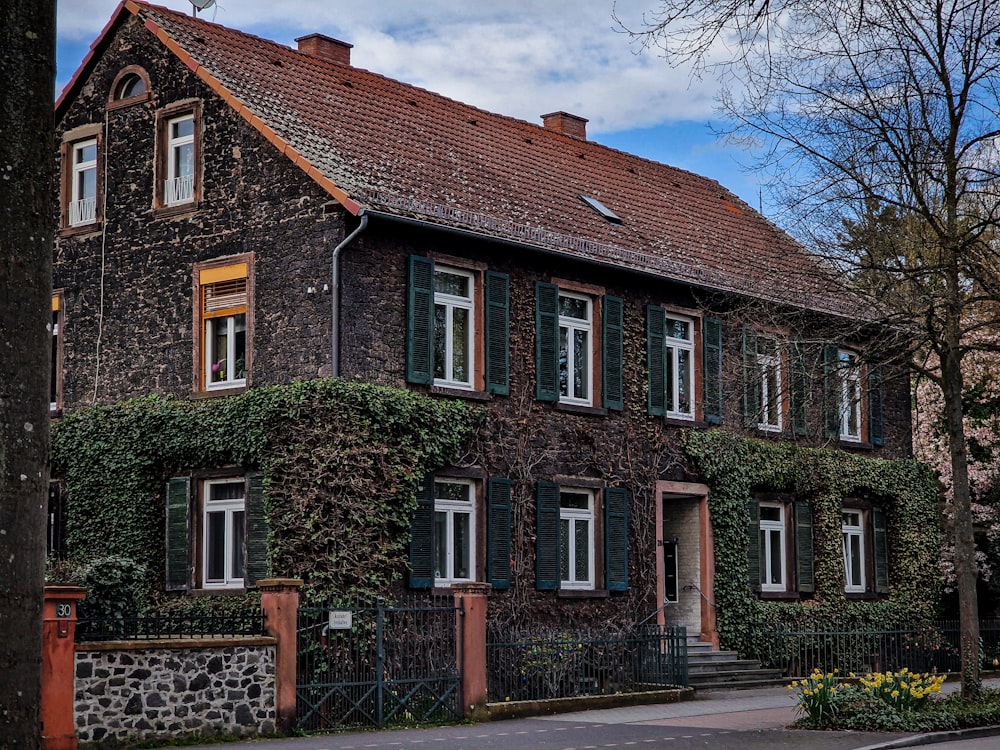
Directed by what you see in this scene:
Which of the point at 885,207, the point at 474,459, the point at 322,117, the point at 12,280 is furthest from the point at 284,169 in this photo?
the point at 12,280

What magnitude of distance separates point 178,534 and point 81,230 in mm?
5623

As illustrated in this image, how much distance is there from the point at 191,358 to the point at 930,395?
19.9m

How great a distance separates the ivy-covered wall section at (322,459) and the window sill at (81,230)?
357 cm

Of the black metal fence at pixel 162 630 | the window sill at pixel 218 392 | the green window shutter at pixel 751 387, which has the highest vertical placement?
the green window shutter at pixel 751 387

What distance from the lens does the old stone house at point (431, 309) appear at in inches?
795

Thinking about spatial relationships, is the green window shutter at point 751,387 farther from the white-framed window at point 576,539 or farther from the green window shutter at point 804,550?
the white-framed window at point 576,539

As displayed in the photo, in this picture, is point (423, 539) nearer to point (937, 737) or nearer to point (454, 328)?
point (454, 328)

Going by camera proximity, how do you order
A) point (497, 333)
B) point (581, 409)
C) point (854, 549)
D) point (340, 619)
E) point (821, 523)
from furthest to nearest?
point (854, 549) → point (821, 523) → point (581, 409) → point (497, 333) → point (340, 619)

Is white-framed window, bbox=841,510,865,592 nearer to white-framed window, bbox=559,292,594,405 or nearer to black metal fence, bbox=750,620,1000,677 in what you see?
black metal fence, bbox=750,620,1000,677

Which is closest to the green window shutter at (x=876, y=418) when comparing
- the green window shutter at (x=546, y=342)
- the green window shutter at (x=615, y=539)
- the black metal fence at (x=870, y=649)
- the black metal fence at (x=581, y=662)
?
the black metal fence at (x=870, y=649)

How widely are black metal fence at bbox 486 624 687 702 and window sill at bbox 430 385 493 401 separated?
344cm

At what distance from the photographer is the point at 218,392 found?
2097 centimetres

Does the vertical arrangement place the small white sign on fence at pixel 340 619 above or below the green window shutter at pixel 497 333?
below

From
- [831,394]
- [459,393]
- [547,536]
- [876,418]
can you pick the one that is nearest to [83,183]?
[459,393]
